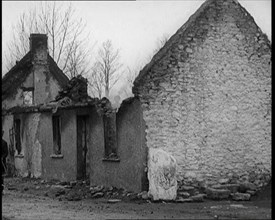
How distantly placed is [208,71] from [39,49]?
17239 millimetres

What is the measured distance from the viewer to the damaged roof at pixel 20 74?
33.2 m

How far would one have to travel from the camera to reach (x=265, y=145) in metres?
19.8

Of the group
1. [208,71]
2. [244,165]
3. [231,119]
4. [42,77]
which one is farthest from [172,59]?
[42,77]

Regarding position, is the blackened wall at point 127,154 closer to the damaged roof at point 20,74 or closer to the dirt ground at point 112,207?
the dirt ground at point 112,207

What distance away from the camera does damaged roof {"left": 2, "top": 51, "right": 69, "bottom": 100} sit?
33250mm

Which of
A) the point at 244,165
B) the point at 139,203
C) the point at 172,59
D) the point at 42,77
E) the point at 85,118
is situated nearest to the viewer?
the point at 139,203

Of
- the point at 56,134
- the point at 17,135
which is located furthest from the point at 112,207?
the point at 17,135

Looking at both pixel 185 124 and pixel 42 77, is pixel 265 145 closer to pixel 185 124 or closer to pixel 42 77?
pixel 185 124

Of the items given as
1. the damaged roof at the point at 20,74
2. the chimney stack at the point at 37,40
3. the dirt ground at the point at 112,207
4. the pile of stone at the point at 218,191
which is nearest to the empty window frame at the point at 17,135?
Answer: the damaged roof at the point at 20,74

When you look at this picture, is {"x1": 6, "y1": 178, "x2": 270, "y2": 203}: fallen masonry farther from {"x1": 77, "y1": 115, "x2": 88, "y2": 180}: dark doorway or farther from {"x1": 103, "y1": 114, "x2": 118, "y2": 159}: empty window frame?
{"x1": 103, "y1": 114, "x2": 118, "y2": 159}: empty window frame

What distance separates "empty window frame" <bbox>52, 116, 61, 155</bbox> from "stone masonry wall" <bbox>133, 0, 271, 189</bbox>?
8243 millimetres

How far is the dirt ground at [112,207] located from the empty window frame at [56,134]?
398cm

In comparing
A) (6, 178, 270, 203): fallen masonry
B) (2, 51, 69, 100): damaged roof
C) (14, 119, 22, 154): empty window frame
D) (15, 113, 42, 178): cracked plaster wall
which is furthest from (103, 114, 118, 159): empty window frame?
(2, 51, 69, 100): damaged roof

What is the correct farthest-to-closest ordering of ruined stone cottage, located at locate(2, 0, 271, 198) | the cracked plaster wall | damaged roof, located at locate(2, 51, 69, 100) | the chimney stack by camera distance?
the chimney stack → damaged roof, located at locate(2, 51, 69, 100) → the cracked plaster wall → ruined stone cottage, located at locate(2, 0, 271, 198)
